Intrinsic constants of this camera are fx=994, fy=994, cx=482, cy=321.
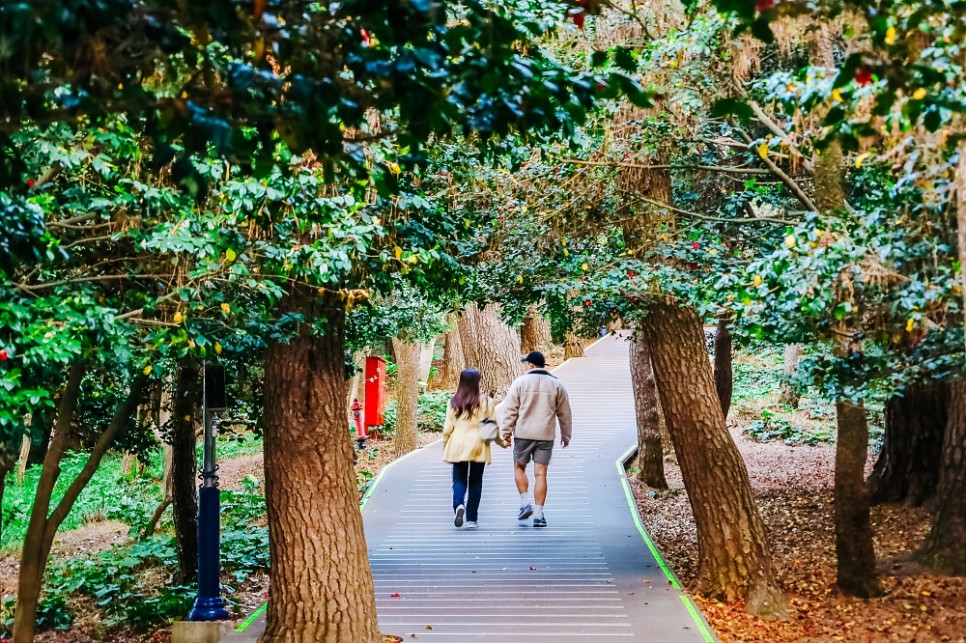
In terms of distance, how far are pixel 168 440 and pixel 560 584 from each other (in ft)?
15.9

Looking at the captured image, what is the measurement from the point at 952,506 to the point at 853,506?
1.50 m

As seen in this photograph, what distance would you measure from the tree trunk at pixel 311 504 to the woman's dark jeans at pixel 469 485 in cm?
409

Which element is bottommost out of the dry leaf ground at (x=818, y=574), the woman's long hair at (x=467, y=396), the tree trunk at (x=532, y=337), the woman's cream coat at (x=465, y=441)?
the dry leaf ground at (x=818, y=574)

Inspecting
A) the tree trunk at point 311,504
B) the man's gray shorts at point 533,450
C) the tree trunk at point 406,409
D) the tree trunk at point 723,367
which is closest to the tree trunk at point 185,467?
the tree trunk at point 311,504

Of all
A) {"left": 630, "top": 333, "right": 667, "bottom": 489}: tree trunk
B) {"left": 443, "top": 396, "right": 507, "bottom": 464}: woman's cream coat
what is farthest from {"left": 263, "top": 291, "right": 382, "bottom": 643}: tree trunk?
{"left": 630, "top": 333, "right": 667, "bottom": 489}: tree trunk

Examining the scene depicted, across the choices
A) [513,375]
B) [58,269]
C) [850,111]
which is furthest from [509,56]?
[513,375]

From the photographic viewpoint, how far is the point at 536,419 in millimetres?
11547

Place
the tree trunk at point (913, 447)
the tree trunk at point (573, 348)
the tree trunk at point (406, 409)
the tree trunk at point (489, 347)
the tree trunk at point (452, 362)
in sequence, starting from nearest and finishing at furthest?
the tree trunk at point (913, 447) → the tree trunk at point (406, 409) → the tree trunk at point (489, 347) → the tree trunk at point (573, 348) → the tree trunk at point (452, 362)

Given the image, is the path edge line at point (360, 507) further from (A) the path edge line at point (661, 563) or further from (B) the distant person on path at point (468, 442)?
(A) the path edge line at point (661, 563)

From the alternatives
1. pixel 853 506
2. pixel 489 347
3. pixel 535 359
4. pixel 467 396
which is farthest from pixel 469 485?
pixel 489 347

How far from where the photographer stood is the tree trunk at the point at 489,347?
24.7m

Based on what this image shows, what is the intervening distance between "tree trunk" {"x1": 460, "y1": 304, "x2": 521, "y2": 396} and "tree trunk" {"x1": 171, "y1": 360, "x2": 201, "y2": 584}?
1366cm

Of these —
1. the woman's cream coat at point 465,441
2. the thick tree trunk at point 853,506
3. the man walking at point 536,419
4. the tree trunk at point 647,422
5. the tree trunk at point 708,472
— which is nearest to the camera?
the thick tree trunk at point 853,506

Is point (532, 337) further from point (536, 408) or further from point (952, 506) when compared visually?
point (952, 506)
